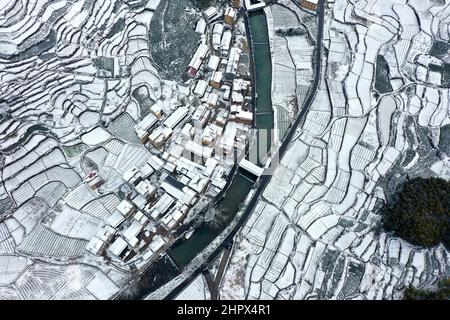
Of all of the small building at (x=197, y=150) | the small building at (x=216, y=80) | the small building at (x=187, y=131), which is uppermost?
the small building at (x=216, y=80)

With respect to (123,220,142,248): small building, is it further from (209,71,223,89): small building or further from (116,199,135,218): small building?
(209,71,223,89): small building

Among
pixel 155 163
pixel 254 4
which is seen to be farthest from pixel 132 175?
pixel 254 4

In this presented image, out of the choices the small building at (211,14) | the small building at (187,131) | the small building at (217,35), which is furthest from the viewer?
the small building at (211,14)

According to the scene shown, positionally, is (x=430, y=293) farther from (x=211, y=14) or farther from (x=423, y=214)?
(x=211, y=14)

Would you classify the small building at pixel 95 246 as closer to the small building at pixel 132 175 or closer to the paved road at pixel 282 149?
the small building at pixel 132 175

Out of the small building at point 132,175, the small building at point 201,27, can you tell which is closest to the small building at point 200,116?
the small building at point 132,175

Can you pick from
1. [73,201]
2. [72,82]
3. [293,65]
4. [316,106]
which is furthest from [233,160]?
[72,82]
